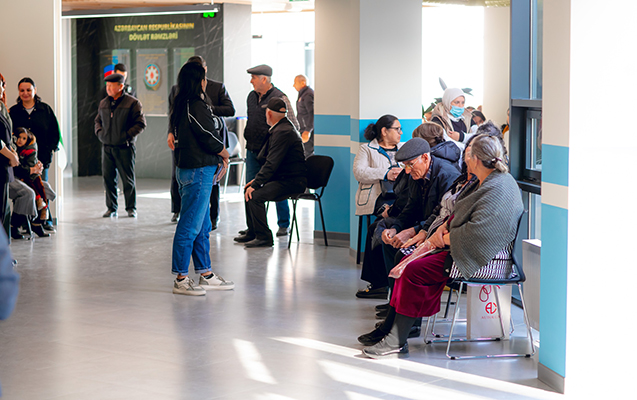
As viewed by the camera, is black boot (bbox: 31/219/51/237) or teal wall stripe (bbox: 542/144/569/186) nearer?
teal wall stripe (bbox: 542/144/569/186)

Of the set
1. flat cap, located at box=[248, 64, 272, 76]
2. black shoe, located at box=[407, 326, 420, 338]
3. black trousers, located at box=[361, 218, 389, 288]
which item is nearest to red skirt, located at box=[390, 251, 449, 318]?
black shoe, located at box=[407, 326, 420, 338]

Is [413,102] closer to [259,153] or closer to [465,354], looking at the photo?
[259,153]

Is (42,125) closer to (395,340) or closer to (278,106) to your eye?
(278,106)

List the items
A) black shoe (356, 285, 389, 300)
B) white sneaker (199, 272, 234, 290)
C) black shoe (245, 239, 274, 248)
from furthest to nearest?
black shoe (245, 239, 274, 248) → white sneaker (199, 272, 234, 290) → black shoe (356, 285, 389, 300)

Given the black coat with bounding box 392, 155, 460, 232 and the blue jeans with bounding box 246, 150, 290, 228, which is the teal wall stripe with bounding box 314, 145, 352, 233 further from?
the black coat with bounding box 392, 155, 460, 232

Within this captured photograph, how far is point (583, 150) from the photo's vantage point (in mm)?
3537

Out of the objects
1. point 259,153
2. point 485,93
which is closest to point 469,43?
point 485,93

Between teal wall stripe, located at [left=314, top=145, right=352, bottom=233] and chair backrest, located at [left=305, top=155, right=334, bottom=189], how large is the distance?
36 cm

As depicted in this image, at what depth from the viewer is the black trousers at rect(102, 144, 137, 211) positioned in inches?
380

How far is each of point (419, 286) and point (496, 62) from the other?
914 centimetres

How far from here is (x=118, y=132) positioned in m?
9.55

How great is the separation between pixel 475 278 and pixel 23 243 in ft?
17.3

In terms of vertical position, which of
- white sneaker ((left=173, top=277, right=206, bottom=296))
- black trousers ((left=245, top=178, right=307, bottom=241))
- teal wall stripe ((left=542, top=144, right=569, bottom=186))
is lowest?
white sneaker ((left=173, top=277, right=206, bottom=296))

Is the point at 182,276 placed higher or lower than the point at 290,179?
lower
